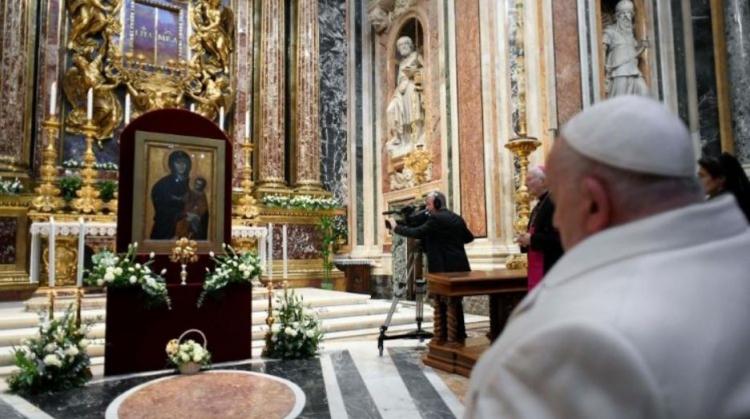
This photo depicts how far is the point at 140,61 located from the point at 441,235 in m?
7.19

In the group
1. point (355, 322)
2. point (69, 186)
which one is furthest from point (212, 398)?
point (69, 186)

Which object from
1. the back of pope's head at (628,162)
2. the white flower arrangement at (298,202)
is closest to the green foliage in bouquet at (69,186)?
the white flower arrangement at (298,202)

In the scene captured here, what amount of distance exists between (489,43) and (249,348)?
6428mm

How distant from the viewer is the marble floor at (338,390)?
3.68 metres

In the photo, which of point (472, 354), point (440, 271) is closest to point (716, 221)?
point (472, 354)

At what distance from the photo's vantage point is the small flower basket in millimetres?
4812

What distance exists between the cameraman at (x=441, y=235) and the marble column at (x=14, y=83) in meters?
6.51

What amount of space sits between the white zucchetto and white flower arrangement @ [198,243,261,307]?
4840 mm

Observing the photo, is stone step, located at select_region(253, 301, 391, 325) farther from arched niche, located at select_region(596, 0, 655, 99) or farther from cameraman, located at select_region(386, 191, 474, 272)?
arched niche, located at select_region(596, 0, 655, 99)

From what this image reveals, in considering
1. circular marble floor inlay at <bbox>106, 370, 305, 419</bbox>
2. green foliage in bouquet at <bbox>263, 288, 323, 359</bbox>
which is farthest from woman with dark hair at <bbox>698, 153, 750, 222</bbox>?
green foliage in bouquet at <bbox>263, 288, 323, 359</bbox>

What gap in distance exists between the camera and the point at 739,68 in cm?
753

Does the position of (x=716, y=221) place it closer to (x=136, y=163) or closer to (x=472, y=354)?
(x=472, y=354)

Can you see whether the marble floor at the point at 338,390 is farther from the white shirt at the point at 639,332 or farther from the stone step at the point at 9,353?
the white shirt at the point at 639,332

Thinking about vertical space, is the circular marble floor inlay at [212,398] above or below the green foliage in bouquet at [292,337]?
below
